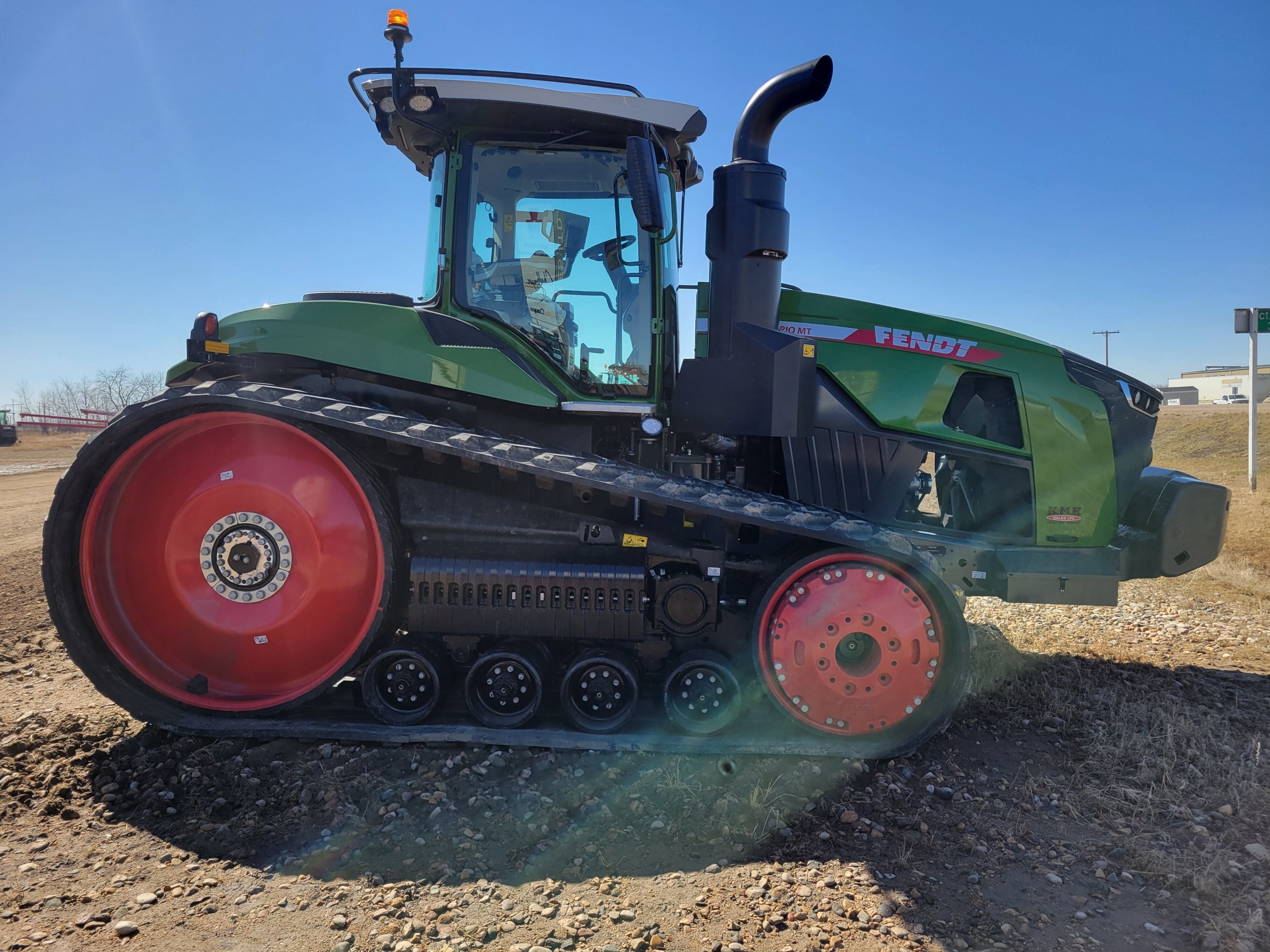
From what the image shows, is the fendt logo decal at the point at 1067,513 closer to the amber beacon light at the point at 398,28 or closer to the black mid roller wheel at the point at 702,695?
the black mid roller wheel at the point at 702,695

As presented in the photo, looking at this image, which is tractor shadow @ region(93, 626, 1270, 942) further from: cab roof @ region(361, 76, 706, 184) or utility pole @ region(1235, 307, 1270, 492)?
utility pole @ region(1235, 307, 1270, 492)

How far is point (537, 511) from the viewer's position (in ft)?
12.1

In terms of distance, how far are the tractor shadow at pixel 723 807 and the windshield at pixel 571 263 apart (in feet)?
6.71

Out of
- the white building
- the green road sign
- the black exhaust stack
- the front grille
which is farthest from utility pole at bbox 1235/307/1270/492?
the white building

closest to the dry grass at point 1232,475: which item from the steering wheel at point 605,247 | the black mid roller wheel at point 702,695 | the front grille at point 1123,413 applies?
the front grille at point 1123,413

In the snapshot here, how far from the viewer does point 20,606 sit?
234 inches

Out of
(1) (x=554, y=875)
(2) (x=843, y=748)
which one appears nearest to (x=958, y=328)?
(2) (x=843, y=748)

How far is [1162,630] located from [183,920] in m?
6.45

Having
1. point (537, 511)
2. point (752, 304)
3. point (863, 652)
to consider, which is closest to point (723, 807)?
point (863, 652)

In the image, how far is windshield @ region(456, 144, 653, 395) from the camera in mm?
3947

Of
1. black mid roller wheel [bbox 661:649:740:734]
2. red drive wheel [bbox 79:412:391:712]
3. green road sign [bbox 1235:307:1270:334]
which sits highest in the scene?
green road sign [bbox 1235:307:1270:334]

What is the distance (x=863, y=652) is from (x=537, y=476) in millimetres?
1794

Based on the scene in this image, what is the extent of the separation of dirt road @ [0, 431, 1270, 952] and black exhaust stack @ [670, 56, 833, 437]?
5.68 ft

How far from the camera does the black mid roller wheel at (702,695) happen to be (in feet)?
11.5
